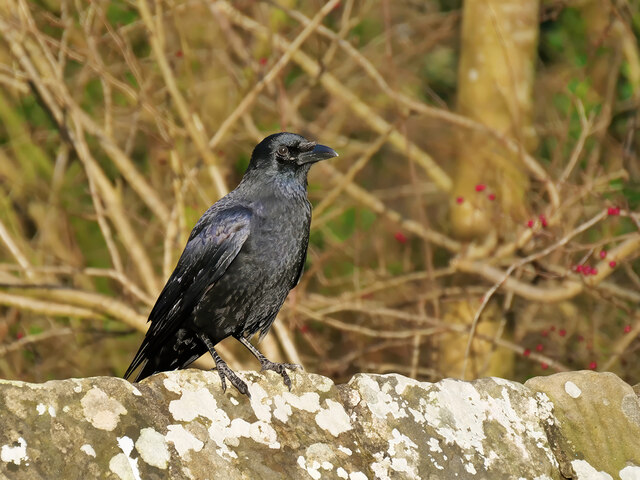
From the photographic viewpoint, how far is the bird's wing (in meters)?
3.88

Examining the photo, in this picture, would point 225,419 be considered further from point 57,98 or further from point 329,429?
point 57,98

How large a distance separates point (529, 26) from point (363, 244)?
2.74 metres

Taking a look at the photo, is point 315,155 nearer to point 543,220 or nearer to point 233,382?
point 543,220

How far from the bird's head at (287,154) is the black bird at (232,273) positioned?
0.11m

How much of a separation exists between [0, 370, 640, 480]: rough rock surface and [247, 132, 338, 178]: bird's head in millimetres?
1747

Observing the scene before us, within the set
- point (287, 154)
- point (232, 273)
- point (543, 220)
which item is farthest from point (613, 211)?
point (232, 273)

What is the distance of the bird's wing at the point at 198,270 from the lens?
3.88 metres

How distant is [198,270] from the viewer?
3.97 m

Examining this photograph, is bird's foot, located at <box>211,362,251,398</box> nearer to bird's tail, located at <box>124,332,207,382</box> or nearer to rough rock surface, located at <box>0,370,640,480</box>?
rough rock surface, located at <box>0,370,640,480</box>

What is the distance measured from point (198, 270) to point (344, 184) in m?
2.01

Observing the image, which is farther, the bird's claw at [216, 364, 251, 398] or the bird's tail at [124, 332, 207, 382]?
the bird's tail at [124, 332, 207, 382]

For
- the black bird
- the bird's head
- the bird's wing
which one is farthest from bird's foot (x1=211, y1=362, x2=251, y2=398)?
the bird's head

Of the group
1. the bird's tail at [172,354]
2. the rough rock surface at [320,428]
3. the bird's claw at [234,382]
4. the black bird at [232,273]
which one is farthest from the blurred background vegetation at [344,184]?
the bird's claw at [234,382]

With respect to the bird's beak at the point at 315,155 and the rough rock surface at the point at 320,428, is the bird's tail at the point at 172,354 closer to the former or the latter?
the bird's beak at the point at 315,155
